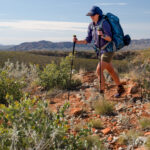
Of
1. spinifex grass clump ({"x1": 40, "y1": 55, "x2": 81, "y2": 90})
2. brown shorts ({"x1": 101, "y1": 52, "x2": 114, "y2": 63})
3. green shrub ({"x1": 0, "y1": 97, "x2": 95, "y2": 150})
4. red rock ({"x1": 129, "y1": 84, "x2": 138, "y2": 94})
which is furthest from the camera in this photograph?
spinifex grass clump ({"x1": 40, "y1": 55, "x2": 81, "y2": 90})

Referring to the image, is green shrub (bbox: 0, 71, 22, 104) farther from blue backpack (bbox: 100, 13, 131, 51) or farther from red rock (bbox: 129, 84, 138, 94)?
red rock (bbox: 129, 84, 138, 94)

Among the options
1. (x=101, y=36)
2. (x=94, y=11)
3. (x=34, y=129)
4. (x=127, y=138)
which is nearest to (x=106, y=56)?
(x=101, y=36)

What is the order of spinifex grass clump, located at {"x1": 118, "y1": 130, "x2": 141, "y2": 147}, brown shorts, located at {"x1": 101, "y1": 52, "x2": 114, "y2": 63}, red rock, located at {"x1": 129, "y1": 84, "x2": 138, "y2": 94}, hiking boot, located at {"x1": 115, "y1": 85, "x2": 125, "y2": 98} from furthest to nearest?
1. red rock, located at {"x1": 129, "y1": 84, "x2": 138, "y2": 94}
2. hiking boot, located at {"x1": 115, "y1": 85, "x2": 125, "y2": 98}
3. brown shorts, located at {"x1": 101, "y1": 52, "x2": 114, "y2": 63}
4. spinifex grass clump, located at {"x1": 118, "y1": 130, "x2": 141, "y2": 147}

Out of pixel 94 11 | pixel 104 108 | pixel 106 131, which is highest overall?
pixel 94 11

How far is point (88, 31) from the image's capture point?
583cm

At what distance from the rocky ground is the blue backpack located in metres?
1.28

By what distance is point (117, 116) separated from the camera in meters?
4.73

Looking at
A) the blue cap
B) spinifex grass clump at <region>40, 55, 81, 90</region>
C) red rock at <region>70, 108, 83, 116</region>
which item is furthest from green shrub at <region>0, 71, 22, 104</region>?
the blue cap

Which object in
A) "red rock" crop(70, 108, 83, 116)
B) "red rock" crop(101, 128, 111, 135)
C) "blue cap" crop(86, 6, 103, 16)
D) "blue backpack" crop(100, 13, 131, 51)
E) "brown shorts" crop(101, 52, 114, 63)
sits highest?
"blue cap" crop(86, 6, 103, 16)

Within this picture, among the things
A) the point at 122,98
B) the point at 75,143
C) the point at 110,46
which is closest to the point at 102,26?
the point at 110,46

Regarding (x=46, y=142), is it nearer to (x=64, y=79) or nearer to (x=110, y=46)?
(x=110, y=46)

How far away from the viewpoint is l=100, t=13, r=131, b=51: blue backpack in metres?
5.24

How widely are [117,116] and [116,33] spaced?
1.80 metres

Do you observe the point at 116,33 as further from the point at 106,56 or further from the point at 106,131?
the point at 106,131
